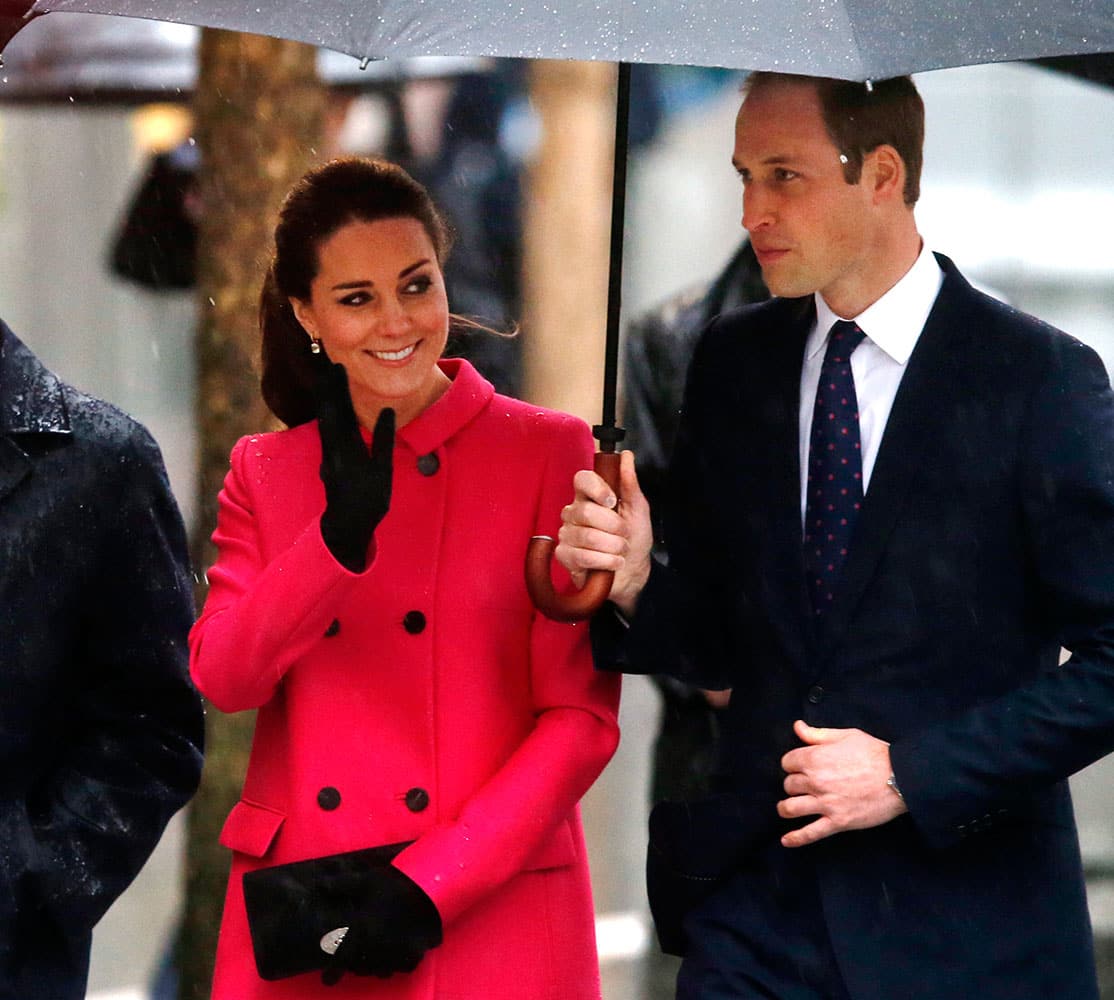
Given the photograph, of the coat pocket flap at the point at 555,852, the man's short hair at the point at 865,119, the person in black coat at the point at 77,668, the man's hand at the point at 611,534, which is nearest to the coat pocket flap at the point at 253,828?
the person in black coat at the point at 77,668

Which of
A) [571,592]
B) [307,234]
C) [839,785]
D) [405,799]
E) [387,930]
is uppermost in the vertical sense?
[307,234]

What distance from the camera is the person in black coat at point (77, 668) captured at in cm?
369

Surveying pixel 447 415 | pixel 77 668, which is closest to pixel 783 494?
pixel 447 415

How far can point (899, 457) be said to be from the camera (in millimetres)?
3682

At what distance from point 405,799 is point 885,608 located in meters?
0.89

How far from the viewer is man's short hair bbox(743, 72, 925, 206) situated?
12.3 ft

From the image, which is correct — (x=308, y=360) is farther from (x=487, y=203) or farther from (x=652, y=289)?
(x=652, y=289)

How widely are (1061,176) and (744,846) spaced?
10.8 metres

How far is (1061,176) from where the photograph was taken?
1386cm

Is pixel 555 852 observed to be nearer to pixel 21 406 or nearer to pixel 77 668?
pixel 77 668

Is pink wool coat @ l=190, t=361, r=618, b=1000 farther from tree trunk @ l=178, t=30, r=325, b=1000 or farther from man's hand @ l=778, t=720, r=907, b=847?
tree trunk @ l=178, t=30, r=325, b=1000

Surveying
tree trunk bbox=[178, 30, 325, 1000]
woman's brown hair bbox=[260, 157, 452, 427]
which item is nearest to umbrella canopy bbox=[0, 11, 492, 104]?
tree trunk bbox=[178, 30, 325, 1000]

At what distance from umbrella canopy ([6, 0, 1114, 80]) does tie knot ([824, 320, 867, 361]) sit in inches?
20.8

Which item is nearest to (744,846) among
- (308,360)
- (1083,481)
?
(1083,481)
